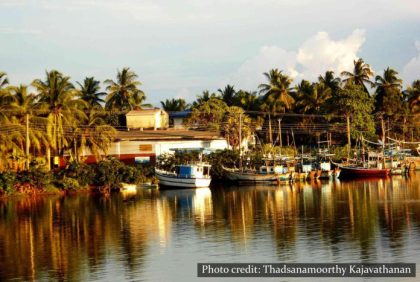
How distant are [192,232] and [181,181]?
31.1m

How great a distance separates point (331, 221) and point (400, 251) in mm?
11227

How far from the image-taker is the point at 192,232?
3972cm

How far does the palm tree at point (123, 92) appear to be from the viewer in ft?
322

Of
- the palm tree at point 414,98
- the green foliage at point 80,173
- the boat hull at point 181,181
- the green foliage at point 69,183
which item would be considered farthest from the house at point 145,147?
the palm tree at point 414,98

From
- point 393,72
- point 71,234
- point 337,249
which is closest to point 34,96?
point 71,234

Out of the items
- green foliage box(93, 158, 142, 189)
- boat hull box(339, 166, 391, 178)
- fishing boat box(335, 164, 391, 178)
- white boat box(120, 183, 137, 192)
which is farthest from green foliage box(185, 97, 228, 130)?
green foliage box(93, 158, 142, 189)

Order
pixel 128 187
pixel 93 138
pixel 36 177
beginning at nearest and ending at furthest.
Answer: pixel 36 177 → pixel 128 187 → pixel 93 138

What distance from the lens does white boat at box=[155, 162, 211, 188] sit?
70.5 m

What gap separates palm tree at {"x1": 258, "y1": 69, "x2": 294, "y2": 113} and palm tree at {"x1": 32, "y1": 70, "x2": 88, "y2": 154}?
34.8 m

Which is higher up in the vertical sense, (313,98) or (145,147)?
(313,98)

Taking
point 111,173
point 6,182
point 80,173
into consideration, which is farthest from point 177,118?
point 6,182

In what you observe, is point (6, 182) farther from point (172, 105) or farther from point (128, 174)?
point (172, 105)

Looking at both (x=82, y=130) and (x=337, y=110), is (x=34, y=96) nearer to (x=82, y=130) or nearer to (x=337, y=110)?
(x=82, y=130)

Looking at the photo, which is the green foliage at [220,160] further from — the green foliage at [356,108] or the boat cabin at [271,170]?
the green foliage at [356,108]
